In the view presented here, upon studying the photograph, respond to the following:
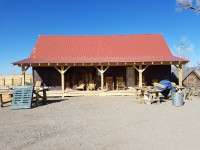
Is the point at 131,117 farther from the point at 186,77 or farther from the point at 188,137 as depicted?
the point at 186,77

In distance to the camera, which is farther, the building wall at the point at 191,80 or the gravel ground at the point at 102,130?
the building wall at the point at 191,80

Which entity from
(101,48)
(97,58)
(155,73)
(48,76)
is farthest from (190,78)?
(48,76)

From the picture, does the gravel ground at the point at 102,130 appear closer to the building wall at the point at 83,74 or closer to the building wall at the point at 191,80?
the building wall at the point at 83,74

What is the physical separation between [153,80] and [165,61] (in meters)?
3.17

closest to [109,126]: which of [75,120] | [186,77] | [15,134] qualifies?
[75,120]

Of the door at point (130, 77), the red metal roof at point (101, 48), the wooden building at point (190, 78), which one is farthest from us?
the wooden building at point (190, 78)

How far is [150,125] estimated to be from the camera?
8000 millimetres

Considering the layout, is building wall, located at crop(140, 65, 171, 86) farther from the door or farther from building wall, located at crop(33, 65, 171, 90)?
the door

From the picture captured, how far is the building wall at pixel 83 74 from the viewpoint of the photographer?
19.3 m

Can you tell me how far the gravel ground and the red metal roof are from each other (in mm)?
8816

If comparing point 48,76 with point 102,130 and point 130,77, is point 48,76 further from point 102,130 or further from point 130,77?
point 102,130

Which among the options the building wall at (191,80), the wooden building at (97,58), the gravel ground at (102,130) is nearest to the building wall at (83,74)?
the wooden building at (97,58)

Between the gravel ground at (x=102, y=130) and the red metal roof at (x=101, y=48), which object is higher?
the red metal roof at (x=101, y=48)

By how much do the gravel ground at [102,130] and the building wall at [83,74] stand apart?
8.87 meters
